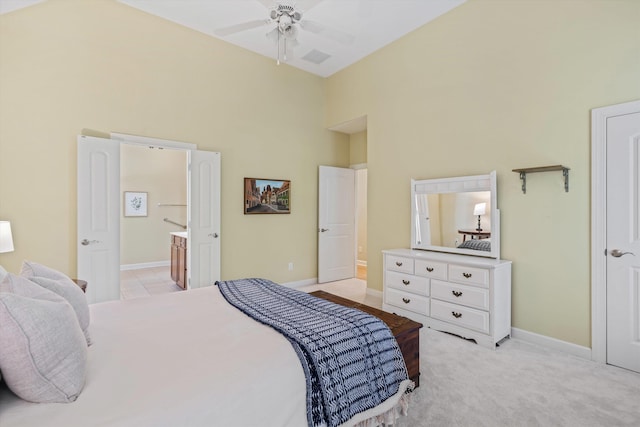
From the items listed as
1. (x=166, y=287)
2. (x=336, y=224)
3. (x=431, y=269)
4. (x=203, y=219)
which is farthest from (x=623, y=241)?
(x=166, y=287)

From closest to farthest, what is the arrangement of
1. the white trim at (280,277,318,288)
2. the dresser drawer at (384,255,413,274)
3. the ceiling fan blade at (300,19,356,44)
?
the ceiling fan blade at (300,19,356,44)
the dresser drawer at (384,255,413,274)
the white trim at (280,277,318,288)

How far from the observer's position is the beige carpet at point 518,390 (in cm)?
190

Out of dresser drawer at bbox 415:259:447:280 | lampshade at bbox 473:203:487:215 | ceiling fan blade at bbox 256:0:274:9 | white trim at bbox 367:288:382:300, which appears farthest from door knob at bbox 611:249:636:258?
ceiling fan blade at bbox 256:0:274:9

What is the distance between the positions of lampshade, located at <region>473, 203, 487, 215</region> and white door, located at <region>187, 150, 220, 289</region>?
3.28m

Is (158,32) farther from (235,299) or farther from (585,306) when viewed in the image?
(585,306)

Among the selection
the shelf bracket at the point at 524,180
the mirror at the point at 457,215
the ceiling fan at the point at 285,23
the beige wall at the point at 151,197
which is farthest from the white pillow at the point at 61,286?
the beige wall at the point at 151,197

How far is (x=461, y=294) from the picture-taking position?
10.2ft

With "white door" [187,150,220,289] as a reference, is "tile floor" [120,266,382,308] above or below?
below

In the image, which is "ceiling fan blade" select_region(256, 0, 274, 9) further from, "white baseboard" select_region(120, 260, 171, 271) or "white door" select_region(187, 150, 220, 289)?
"white baseboard" select_region(120, 260, 171, 271)

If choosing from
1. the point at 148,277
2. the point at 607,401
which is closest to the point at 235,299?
the point at 607,401

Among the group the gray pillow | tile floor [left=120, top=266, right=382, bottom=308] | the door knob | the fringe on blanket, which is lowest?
tile floor [left=120, top=266, right=382, bottom=308]

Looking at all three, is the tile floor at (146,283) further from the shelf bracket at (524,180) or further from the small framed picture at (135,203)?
the shelf bracket at (524,180)

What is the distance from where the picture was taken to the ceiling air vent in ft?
15.1

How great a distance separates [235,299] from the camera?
7.41 ft
